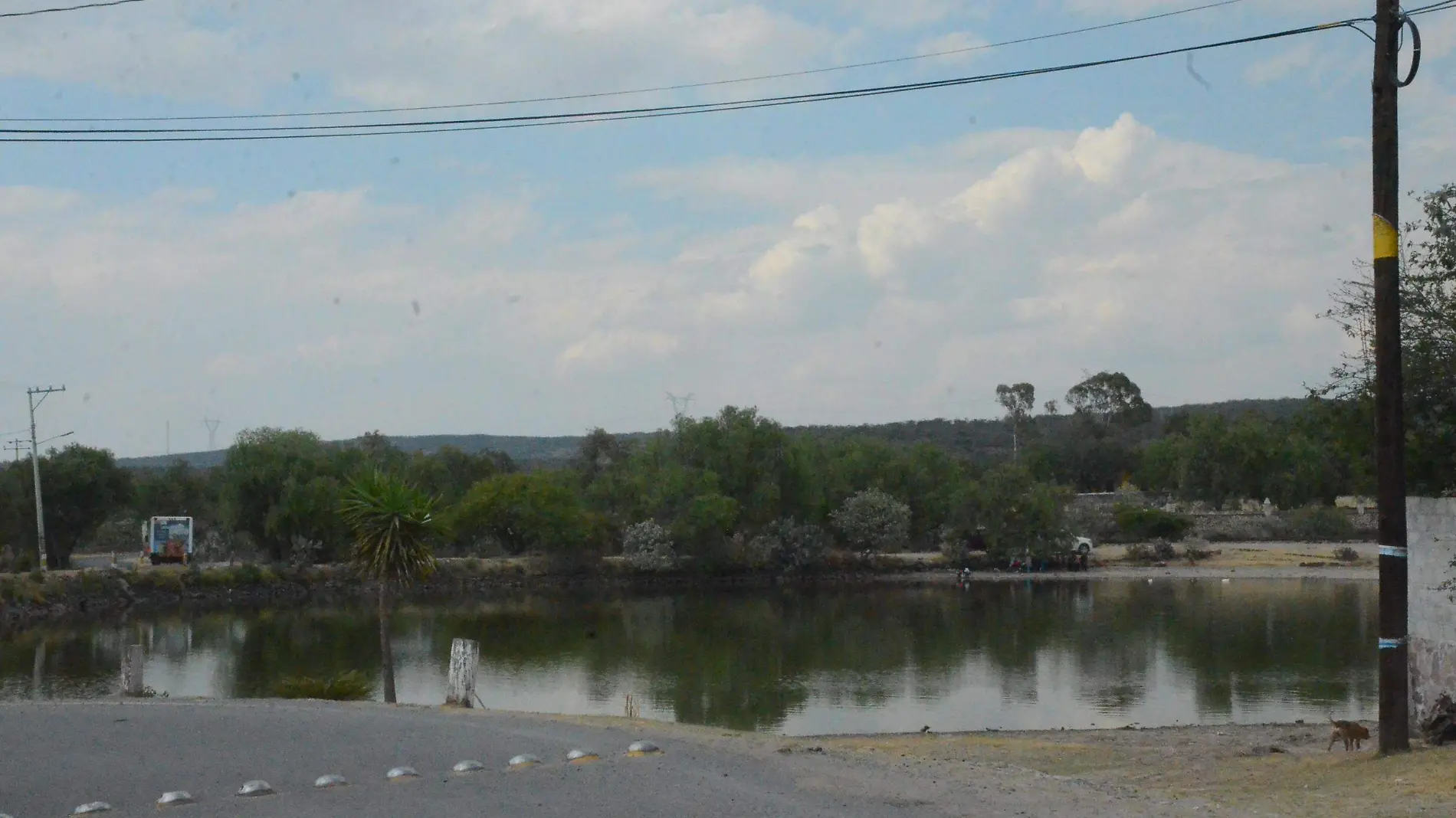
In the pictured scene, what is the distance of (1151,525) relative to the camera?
91250 mm

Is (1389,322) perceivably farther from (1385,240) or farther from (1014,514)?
(1014,514)

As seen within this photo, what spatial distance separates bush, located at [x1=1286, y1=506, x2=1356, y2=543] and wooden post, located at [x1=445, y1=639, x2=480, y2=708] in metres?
83.9

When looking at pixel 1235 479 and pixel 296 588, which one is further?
pixel 1235 479

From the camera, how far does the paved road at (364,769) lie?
407 inches

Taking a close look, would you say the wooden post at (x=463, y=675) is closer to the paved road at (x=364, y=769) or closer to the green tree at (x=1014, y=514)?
the paved road at (x=364, y=769)

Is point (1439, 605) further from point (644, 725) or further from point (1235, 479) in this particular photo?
point (1235, 479)

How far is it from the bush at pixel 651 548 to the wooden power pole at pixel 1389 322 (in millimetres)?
67370

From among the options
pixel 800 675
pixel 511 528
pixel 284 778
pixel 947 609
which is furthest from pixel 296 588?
pixel 284 778

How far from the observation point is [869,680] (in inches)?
1538

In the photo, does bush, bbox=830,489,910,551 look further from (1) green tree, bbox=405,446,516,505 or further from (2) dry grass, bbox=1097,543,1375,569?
(1) green tree, bbox=405,446,516,505

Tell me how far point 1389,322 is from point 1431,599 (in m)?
3.90

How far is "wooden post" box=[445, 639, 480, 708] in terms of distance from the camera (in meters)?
17.8

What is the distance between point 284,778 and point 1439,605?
12.2 meters

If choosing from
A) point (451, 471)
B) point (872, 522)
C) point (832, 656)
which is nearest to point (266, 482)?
point (451, 471)
